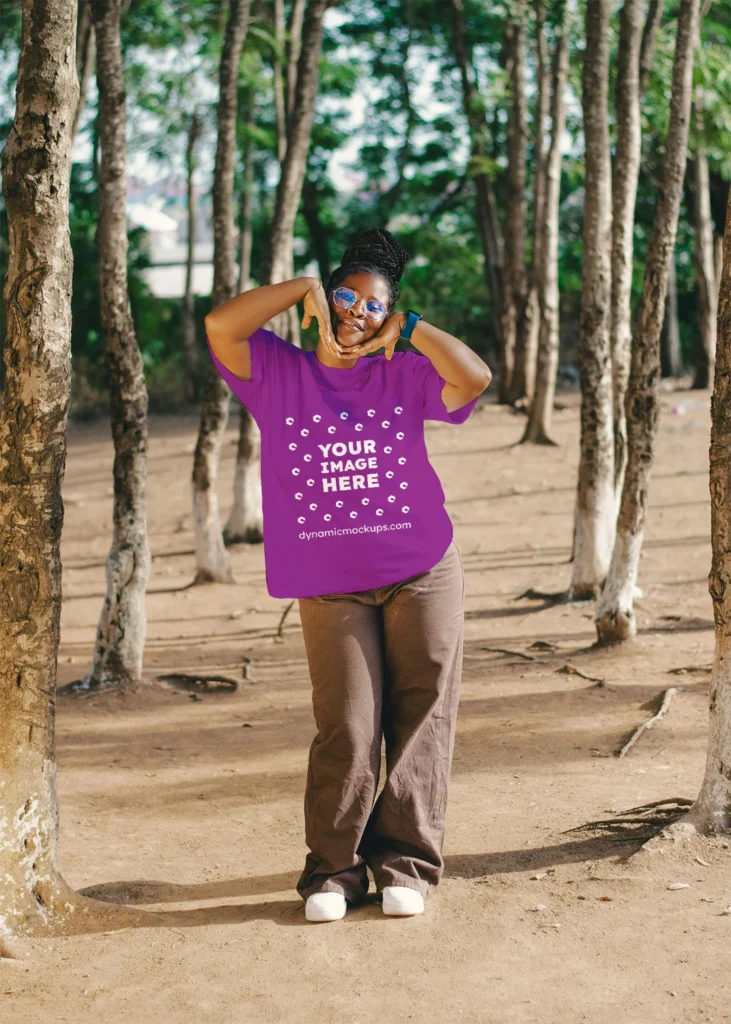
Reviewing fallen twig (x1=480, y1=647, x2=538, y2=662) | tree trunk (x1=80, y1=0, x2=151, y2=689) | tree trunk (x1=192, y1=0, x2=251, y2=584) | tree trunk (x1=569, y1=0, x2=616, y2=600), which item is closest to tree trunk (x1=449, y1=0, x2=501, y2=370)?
tree trunk (x1=192, y1=0, x2=251, y2=584)

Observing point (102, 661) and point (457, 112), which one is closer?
point (102, 661)

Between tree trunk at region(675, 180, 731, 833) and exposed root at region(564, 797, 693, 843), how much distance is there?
7.3 inches

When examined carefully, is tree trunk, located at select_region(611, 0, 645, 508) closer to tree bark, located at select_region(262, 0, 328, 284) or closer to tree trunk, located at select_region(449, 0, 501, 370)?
tree bark, located at select_region(262, 0, 328, 284)

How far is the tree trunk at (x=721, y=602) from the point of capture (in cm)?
408

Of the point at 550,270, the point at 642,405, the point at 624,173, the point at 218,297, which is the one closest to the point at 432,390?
the point at 642,405

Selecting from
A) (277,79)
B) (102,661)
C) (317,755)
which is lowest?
(102,661)

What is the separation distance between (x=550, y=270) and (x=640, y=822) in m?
10.2

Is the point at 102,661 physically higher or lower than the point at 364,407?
lower

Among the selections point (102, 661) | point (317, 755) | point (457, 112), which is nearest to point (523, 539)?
point (102, 661)

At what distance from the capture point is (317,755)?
144 inches

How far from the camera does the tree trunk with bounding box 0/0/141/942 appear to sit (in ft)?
12.0

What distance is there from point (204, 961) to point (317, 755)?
663 millimetres

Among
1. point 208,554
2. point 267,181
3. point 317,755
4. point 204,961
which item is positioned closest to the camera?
point 204,961

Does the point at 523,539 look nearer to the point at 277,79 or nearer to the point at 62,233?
the point at 277,79
